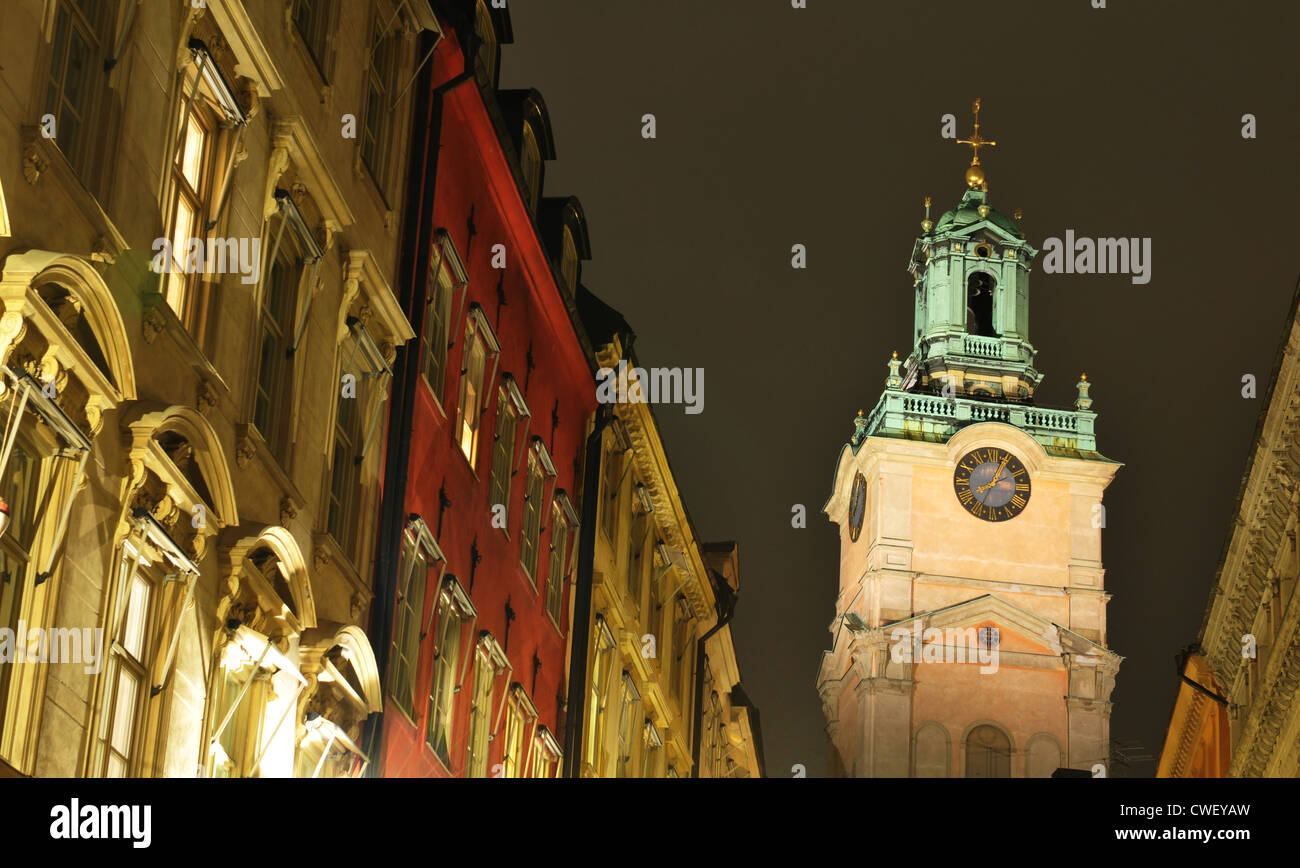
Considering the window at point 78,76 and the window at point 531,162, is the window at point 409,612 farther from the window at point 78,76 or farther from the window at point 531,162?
the window at point 78,76

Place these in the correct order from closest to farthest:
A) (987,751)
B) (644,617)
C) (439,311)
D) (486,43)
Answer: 1. (439,311)
2. (486,43)
3. (644,617)
4. (987,751)

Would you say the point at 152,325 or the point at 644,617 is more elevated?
the point at 644,617

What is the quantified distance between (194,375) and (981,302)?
84215mm

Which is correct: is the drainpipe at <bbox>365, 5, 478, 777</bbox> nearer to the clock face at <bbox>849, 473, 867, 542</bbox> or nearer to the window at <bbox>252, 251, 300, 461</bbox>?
the window at <bbox>252, 251, 300, 461</bbox>

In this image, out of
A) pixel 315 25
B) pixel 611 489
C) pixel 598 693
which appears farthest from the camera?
pixel 611 489

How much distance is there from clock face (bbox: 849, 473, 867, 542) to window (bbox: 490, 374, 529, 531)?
64510 millimetres

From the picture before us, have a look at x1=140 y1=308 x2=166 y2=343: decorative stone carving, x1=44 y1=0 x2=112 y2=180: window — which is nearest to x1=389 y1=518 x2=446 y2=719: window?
x1=140 y1=308 x2=166 y2=343: decorative stone carving

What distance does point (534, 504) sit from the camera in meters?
29.1

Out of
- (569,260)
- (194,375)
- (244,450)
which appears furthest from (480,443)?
(194,375)

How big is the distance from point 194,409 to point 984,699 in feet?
247

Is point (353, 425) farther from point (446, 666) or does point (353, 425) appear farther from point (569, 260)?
point (569, 260)
